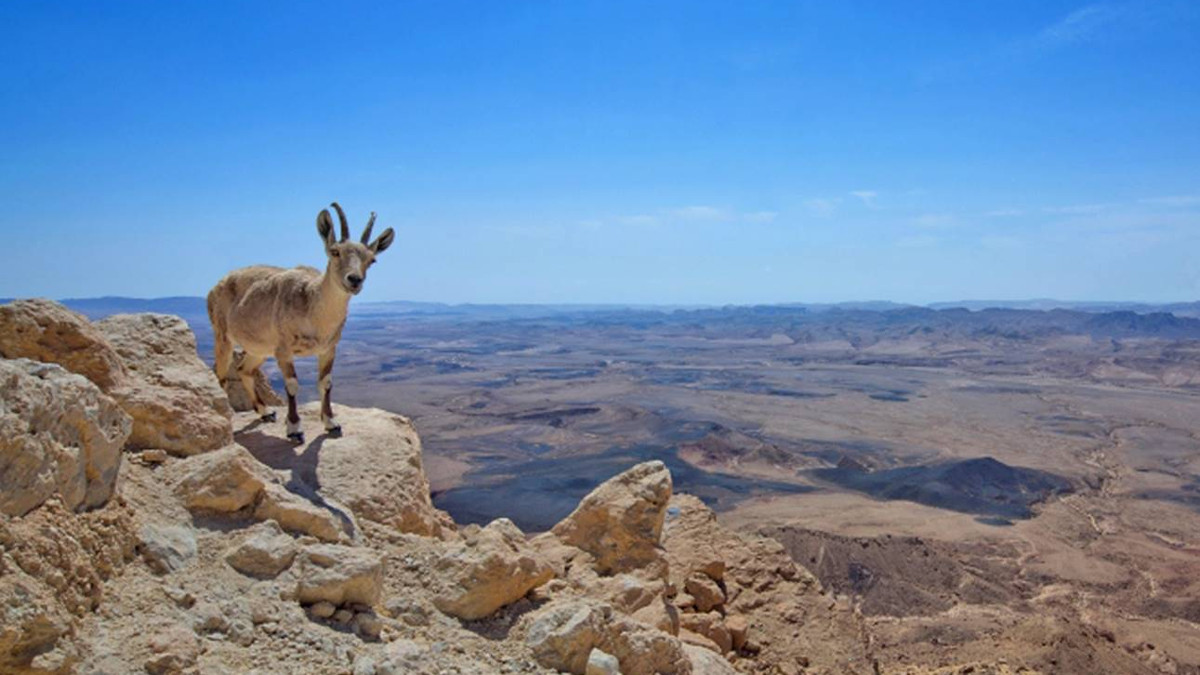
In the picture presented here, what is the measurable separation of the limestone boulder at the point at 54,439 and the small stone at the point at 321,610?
117 cm

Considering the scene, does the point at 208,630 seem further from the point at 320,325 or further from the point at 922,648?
the point at 922,648

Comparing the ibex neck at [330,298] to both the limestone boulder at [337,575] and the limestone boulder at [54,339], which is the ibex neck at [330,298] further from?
the limestone boulder at [337,575]

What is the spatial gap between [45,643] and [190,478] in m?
1.82

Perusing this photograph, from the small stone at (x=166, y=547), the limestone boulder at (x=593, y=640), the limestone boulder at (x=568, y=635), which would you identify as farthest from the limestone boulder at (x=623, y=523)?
the small stone at (x=166, y=547)

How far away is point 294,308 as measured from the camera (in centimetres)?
800

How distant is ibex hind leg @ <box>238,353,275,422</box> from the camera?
8602mm

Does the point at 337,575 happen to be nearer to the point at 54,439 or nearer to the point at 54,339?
the point at 54,439

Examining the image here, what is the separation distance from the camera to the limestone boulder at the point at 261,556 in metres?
4.15

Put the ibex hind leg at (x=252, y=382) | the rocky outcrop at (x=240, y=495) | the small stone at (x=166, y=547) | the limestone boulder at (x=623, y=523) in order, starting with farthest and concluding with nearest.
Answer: the ibex hind leg at (x=252, y=382) → the limestone boulder at (x=623, y=523) → the rocky outcrop at (x=240, y=495) → the small stone at (x=166, y=547)

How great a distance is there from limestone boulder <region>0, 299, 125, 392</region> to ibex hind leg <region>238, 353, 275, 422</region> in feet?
11.1

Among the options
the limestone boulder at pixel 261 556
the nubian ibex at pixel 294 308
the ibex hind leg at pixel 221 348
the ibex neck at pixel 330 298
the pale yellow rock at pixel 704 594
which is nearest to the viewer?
the limestone boulder at pixel 261 556

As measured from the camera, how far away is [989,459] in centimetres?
4384

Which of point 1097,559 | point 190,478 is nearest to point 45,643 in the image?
point 190,478

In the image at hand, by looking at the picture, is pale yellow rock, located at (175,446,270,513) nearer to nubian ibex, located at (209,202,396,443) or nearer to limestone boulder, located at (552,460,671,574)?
nubian ibex, located at (209,202,396,443)
